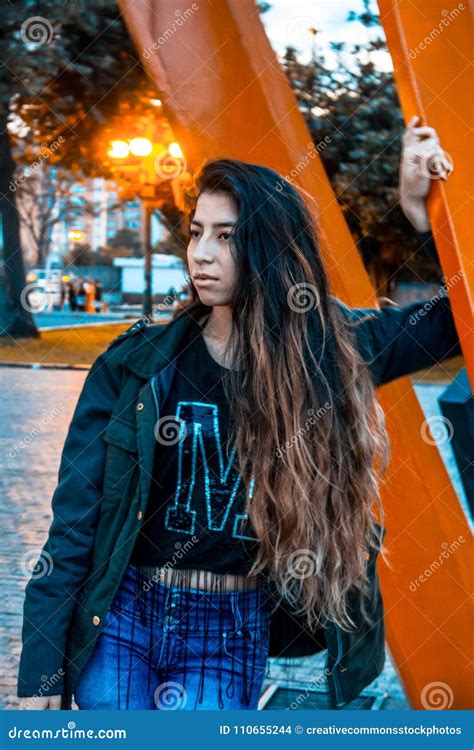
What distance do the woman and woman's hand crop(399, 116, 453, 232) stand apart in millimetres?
281

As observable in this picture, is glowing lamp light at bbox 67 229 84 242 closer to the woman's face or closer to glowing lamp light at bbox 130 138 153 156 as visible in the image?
glowing lamp light at bbox 130 138 153 156

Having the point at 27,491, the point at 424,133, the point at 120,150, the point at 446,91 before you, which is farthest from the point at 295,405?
the point at 27,491

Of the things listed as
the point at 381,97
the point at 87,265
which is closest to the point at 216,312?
the point at 381,97

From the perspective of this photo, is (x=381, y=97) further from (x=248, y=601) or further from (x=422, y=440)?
(x=248, y=601)

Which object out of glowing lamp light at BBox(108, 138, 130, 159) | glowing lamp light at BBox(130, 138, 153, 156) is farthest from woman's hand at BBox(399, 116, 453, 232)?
glowing lamp light at BBox(108, 138, 130, 159)

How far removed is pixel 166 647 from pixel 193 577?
0.16m

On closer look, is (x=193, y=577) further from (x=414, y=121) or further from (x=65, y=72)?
(x=65, y=72)

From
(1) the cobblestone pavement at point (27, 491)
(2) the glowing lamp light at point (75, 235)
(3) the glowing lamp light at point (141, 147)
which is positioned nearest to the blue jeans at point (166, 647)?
(1) the cobblestone pavement at point (27, 491)

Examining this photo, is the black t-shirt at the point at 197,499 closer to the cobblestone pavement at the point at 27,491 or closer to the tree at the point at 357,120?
the cobblestone pavement at the point at 27,491

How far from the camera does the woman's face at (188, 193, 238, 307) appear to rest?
2045 millimetres

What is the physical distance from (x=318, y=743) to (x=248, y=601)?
540mm

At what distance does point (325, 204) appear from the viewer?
2.89 m

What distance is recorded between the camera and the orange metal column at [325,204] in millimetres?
2787

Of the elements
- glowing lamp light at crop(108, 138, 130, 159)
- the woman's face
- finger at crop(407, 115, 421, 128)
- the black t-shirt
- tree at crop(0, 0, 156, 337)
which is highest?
tree at crop(0, 0, 156, 337)
